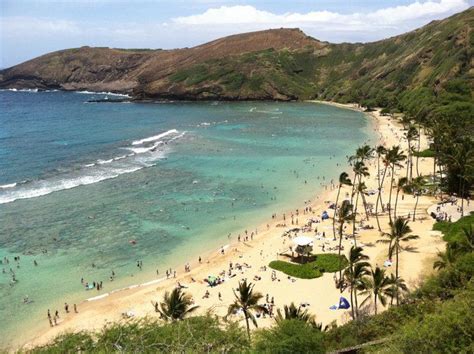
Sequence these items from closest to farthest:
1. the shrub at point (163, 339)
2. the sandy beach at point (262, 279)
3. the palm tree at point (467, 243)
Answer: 1. the shrub at point (163, 339)
2. the palm tree at point (467, 243)
3. the sandy beach at point (262, 279)

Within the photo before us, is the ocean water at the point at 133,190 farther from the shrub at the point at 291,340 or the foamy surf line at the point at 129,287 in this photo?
the shrub at the point at 291,340

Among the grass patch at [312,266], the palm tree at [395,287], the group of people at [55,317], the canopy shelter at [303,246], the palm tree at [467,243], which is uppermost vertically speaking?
the palm tree at [467,243]

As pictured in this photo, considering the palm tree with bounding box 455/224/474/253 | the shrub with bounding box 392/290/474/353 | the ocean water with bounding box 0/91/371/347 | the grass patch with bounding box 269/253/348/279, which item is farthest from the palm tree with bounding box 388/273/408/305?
the ocean water with bounding box 0/91/371/347

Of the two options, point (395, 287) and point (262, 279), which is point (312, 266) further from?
point (395, 287)

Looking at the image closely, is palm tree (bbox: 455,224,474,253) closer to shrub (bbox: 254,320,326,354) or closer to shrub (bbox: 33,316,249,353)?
shrub (bbox: 254,320,326,354)

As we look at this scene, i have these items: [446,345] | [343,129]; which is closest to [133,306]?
[446,345]

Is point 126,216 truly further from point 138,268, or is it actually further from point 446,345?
point 446,345

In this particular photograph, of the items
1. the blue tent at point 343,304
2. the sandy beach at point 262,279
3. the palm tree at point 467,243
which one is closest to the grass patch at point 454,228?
the sandy beach at point 262,279
